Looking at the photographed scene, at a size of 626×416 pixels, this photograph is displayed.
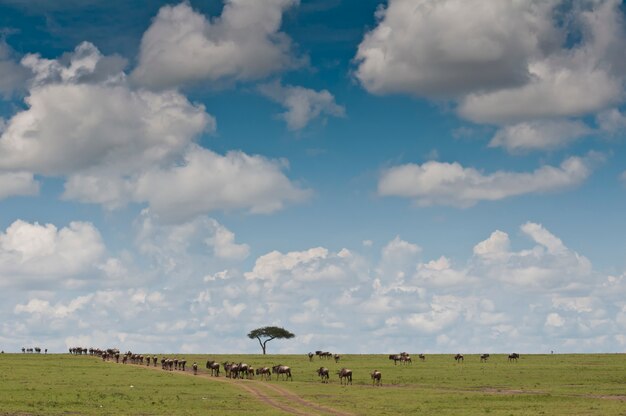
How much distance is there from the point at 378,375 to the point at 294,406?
23.9 m

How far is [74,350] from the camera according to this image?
6078 inches

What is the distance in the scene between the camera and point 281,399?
6450cm

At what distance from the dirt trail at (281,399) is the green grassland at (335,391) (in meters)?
0.12

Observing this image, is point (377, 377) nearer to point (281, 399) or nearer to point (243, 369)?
point (281, 399)

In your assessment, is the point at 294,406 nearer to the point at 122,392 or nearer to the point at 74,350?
the point at 122,392

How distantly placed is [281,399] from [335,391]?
891cm

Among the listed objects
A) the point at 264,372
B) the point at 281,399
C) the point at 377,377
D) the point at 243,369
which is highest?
the point at 243,369

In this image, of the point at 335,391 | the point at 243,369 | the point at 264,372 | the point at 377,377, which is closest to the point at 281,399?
the point at 335,391

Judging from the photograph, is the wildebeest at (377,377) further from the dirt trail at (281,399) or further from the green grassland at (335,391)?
the dirt trail at (281,399)

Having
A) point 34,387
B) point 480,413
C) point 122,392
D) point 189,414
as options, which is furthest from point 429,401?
point 34,387

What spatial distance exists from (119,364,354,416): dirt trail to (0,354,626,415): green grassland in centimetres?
12

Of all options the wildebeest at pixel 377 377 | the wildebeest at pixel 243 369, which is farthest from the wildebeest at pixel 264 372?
the wildebeest at pixel 377 377

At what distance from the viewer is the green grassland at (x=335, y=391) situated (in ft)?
185

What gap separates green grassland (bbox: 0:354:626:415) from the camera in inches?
2218
